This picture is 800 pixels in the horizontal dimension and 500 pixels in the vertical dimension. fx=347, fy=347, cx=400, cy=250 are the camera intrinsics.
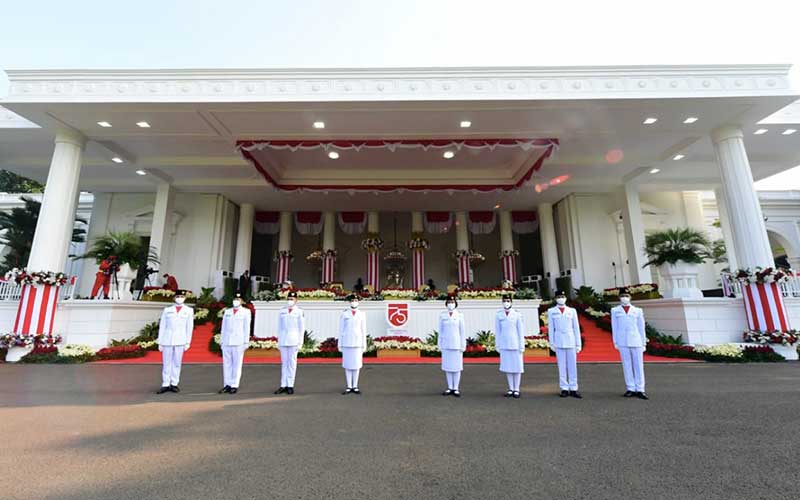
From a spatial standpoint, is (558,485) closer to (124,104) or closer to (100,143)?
(124,104)

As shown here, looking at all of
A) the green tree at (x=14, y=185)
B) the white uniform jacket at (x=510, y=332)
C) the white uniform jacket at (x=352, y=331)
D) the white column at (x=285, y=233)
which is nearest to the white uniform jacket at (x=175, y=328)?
the white uniform jacket at (x=352, y=331)

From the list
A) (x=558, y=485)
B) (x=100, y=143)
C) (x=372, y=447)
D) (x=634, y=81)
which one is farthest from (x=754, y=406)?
(x=100, y=143)

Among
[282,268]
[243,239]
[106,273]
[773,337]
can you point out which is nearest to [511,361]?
[773,337]

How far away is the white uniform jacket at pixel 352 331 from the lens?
5.49 meters

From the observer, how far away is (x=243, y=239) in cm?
1642

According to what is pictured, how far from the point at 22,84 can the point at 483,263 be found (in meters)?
20.1

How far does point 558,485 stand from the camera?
2357 mm

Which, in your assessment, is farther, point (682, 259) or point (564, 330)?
point (682, 259)

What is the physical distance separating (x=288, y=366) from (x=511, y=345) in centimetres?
341

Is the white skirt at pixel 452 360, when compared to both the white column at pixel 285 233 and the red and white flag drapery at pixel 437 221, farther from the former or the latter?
the white column at pixel 285 233

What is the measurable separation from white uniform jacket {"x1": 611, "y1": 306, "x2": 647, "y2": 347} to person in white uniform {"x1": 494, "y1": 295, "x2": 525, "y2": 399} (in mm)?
1345

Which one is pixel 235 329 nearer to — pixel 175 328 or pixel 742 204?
pixel 175 328

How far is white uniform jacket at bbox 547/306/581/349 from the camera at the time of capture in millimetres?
5148

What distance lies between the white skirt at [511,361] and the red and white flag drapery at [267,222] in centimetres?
1535
